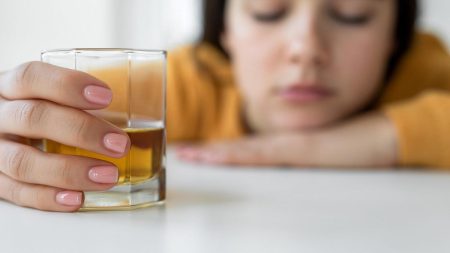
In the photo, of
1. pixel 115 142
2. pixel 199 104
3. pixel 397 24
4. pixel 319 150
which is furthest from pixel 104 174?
pixel 397 24

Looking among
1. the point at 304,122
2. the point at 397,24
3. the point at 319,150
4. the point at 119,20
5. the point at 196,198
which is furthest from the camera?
the point at 119,20

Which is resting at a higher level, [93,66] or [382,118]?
Result: [93,66]

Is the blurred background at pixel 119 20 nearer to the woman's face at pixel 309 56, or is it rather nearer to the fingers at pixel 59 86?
the woman's face at pixel 309 56

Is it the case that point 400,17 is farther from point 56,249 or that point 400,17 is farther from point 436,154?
point 56,249

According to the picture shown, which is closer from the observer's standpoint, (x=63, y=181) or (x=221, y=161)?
(x=63, y=181)

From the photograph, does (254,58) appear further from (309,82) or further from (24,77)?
(24,77)

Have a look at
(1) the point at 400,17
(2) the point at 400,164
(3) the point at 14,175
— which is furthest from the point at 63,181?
(1) the point at 400,17

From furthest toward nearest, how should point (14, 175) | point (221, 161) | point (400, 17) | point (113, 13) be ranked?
point (113, 13) < point (400, 17) < point (221, 161) < point (14, 175)
